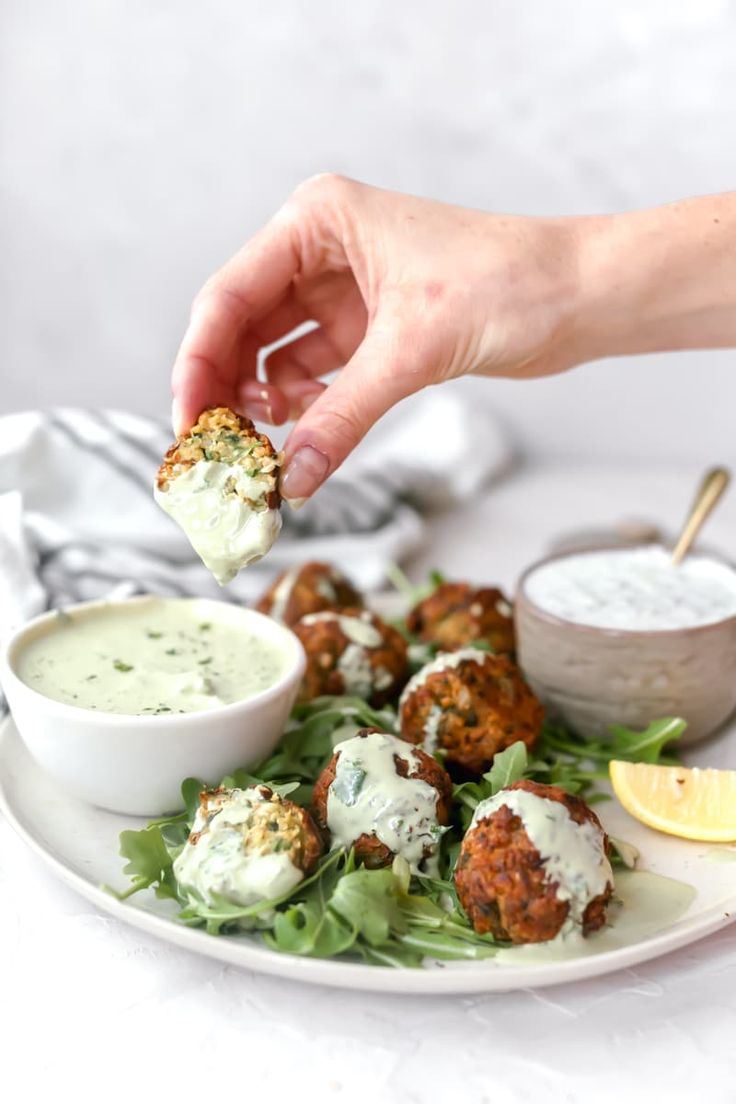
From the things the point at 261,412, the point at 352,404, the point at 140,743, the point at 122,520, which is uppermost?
the point at 352,404

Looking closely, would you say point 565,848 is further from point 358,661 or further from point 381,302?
point 381,302

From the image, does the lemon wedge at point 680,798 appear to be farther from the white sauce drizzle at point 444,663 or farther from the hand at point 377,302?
the hand at point 377,302

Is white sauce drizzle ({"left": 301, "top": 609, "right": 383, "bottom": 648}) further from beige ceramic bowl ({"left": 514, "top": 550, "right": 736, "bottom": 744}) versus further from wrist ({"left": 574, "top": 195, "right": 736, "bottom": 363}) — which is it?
wrist ({"left": 574, "top": 195, "right": 736, "bottom": 363})

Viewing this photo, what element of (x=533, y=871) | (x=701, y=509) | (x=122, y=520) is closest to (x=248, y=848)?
(x=533, y=871)

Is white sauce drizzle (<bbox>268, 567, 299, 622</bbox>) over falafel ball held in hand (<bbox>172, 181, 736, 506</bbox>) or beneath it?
beneath

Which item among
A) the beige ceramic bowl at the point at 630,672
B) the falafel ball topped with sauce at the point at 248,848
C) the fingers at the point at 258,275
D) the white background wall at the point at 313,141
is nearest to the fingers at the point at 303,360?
the fingers at the point at 258,275

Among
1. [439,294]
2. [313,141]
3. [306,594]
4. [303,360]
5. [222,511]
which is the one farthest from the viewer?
[313,141]

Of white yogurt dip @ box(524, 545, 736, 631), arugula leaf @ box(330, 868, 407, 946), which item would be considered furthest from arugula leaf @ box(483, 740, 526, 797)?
white yogurt dip @ box(524, 545, 736, 631)
